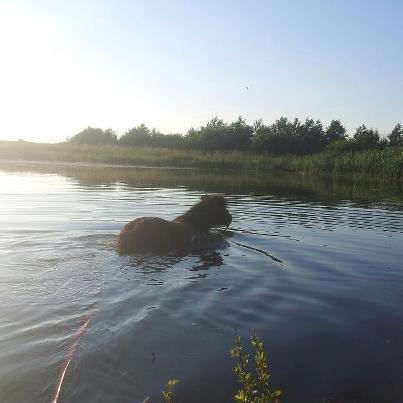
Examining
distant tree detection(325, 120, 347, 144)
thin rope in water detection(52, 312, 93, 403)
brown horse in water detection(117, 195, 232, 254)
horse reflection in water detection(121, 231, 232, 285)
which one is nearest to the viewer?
thin rope in water detection(52, 312, 93, 403)

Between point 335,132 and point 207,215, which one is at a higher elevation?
point 335,132

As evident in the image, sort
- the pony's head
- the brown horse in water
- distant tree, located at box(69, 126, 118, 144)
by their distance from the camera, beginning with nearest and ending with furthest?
the brown horse in water < the pony's head < distant tree, located at box(69, 126, 118, 144)

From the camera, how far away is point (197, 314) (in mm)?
6363

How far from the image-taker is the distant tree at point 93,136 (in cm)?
9600

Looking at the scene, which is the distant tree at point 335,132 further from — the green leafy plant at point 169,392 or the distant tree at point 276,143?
the green leafy plant at point 169,392

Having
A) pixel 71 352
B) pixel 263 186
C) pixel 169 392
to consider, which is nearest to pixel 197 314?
pixel 71 352

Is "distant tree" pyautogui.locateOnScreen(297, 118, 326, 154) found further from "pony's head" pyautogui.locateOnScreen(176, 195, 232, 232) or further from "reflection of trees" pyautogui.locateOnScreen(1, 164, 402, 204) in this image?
"pony's head" pyautogui.locateOnScreen(176, 195, 232, 232)

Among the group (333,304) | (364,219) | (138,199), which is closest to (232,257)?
(333,304)

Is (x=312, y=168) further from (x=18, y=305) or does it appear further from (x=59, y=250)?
(x=18, y=305)

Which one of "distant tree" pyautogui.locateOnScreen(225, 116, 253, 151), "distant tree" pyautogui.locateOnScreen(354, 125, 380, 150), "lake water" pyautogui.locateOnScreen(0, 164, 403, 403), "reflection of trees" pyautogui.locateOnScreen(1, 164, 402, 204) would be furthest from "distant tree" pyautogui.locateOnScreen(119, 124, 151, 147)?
"lake water" pyautogui.locateOnScreen(0, 164, 403, 403)

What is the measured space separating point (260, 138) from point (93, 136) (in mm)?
37885

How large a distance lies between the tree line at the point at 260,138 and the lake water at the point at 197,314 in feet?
187

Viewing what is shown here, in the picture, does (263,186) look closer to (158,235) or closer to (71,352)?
(158,235)

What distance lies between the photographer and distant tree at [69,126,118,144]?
315 ft
